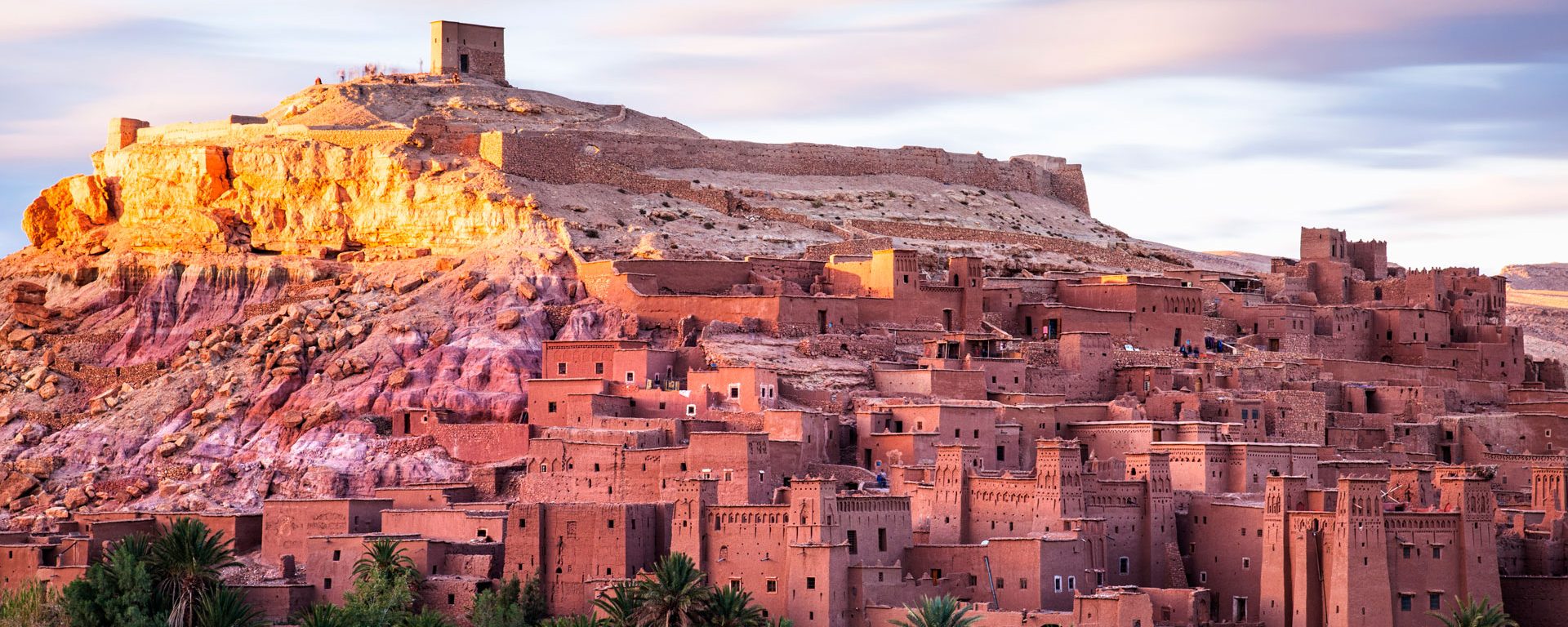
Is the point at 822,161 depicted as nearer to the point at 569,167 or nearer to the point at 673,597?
the point at 569,167

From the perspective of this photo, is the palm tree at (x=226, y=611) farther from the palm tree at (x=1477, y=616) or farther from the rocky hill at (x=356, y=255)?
the palm tree at (x=1477, y=616)

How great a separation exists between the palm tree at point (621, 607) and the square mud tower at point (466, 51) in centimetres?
3535

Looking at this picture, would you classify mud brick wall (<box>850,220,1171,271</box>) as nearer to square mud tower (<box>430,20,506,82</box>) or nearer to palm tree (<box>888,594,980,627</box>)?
square mud tower (<box>430,20,506,82</box>)

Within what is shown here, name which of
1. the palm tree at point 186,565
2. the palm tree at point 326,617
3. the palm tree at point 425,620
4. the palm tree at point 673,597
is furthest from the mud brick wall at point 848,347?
the palm tree at point 326,617

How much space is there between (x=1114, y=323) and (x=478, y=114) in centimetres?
2127

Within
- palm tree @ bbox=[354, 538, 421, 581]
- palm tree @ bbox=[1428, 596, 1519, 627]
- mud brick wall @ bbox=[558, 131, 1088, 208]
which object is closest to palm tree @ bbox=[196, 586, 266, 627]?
palm tree @ bbox=[354, 538, 421, 581]

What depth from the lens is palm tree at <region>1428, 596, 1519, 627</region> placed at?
4884 cm

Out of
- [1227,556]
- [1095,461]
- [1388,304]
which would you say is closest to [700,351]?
[1095,461]

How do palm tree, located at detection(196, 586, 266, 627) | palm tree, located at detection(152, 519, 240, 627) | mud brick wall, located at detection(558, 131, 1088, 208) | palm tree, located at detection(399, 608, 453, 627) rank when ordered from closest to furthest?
palm tree, located at detection(399, 608, 453, 627)
palm tree, located at detection(196, 586, 266, 627)
palm tree, located at detection(152, 519, 240, 627)
mud brick wall, located at detection(558, 131, 1088, 208)

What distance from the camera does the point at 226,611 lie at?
2015 inches

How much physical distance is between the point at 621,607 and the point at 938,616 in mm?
6378

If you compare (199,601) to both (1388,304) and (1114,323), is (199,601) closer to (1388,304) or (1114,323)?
(1114,323)

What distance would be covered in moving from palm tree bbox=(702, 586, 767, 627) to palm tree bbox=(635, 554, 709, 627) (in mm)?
174

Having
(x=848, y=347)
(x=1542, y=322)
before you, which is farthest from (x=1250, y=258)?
(x=848, y=347)
